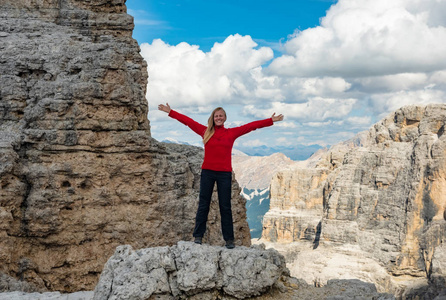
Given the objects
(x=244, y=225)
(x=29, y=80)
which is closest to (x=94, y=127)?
(x=29, y=80)

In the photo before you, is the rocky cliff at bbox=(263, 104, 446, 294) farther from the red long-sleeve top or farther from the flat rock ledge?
the red long-sleeve top

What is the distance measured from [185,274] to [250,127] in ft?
10.6

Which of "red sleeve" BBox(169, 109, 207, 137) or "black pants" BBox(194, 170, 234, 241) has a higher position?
"red sleeve" BBox(169, 109, 207, 137)

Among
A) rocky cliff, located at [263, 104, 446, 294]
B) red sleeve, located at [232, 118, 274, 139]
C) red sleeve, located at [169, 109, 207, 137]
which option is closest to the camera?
red sleeve, located at [232, 118, 274, 139]

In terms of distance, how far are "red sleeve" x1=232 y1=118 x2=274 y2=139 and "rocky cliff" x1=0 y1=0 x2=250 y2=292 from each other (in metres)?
4.20

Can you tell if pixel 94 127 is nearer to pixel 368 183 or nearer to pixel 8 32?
pixel 8 32

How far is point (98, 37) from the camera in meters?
13.6

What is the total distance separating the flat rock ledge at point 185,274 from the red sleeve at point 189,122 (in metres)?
2.46

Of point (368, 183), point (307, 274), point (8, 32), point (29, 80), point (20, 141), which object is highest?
point (8, 32)

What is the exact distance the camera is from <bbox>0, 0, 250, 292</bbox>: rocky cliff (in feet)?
36.4

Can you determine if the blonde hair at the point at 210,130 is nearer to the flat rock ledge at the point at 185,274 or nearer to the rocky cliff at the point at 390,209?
the flat rock ledge at the point at 185,274

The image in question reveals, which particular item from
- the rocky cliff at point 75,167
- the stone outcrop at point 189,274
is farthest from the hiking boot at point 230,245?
the rocky cliff at point 75,167

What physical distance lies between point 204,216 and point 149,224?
3678mm

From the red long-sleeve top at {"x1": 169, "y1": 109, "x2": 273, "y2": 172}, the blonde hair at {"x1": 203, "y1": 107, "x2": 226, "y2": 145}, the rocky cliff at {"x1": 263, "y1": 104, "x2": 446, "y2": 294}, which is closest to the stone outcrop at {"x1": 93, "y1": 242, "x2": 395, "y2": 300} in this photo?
the red long-sleeve top at {"x1": 169, "y1": 109, "x2": 273, "y2": 172}
